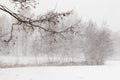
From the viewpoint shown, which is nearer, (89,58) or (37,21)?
(37,21)

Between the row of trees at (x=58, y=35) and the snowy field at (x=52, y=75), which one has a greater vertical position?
the row of trees at (x=58, y=35)

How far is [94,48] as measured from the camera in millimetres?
35344

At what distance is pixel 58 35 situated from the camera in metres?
6.76

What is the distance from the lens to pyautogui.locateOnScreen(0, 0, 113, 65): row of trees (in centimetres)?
646

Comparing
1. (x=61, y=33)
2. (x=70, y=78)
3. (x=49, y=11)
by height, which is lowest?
(x=70, y=78)

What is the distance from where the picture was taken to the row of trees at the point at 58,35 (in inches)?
254

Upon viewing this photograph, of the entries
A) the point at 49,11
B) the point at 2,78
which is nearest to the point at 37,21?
the point at 49,11

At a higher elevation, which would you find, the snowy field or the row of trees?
the row of trees

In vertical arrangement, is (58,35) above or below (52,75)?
above

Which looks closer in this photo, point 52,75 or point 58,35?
point 58,35

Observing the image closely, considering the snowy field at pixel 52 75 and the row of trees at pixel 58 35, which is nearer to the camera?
the row of trees at pixel 58 35

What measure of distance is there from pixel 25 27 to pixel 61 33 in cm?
106

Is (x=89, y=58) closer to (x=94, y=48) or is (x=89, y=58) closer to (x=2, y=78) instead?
(x=94, y=48)

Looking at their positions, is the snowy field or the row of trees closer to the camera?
the row of trees
